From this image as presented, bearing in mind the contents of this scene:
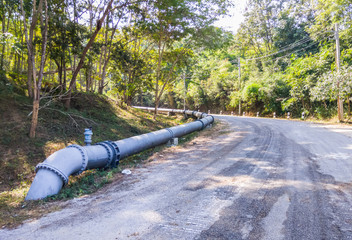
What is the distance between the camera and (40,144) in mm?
8211

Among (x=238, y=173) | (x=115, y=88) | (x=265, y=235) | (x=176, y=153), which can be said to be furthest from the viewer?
(x=115, y=88)

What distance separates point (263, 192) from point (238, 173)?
3.99 ft

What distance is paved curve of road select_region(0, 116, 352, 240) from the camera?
3262 millimetres

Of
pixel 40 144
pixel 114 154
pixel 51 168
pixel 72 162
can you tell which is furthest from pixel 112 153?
pixel 40 144

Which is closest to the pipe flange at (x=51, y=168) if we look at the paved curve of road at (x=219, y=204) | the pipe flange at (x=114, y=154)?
the paved curve of road at (x=219, y=204)

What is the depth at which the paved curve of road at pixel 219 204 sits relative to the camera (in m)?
3.26

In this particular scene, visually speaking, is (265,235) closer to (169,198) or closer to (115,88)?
(169,198)

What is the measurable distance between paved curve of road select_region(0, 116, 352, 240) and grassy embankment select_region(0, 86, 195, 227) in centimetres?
58

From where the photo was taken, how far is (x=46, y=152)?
313 inches

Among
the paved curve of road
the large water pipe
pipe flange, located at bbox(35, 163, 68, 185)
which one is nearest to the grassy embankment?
the large water pipe

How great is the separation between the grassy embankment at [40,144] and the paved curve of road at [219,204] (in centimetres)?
58

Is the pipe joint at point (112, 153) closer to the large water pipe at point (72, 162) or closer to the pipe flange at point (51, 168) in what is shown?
the large water pipe at point (72, 162)

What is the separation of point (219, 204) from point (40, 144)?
6.85 m

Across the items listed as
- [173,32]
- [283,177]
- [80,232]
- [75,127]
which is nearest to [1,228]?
[80,232]
